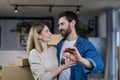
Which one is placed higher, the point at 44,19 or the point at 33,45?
the point at 44,19

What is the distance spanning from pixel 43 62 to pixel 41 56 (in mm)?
49

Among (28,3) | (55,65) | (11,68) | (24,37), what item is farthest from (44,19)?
(55,65)

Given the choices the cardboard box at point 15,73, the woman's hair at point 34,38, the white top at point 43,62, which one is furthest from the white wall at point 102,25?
the white top at point 43,62

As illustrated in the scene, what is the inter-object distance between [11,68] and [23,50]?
621cm

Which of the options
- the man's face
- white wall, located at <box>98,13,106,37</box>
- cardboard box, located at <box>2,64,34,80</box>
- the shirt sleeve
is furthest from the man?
white wall, located at <box>98,13,106,37</box>

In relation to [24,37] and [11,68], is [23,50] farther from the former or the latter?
[11,68]

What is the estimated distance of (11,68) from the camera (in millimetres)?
2305

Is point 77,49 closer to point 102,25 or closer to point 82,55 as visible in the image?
point 82,55

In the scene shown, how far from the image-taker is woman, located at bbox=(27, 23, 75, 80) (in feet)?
5.75

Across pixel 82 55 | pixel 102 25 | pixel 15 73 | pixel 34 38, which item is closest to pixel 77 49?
pixel 82 55

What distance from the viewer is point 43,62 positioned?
1824 mm

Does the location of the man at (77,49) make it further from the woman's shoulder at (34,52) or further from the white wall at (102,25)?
the white wall at (102,25)

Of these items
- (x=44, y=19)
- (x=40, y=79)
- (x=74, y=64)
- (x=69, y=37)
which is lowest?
(x=40, y=79)

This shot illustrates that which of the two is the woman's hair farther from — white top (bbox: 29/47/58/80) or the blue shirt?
the blue shirt
